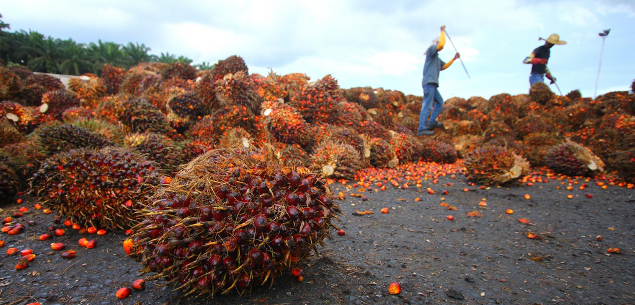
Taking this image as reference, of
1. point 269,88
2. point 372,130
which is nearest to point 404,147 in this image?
point 372,130

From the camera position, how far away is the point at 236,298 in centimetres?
186

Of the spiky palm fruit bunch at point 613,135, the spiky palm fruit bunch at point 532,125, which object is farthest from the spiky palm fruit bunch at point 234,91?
the spiky palm fruit bunch at point 532,125

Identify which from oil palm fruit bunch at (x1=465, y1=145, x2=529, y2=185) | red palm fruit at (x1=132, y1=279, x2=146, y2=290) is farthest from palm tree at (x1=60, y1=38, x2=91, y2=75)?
oil palm fruit bunch at (x1=465, y1=145, x2=529, y2=185)

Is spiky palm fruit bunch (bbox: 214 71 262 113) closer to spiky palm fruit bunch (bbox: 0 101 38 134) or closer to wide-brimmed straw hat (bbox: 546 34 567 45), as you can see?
spiky palm fruit bunch (bbox: 0 101 38 134)

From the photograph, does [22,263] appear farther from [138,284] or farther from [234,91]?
[234,91]

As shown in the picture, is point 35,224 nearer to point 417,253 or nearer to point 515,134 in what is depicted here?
point 417,253

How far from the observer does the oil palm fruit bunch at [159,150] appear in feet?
13.4

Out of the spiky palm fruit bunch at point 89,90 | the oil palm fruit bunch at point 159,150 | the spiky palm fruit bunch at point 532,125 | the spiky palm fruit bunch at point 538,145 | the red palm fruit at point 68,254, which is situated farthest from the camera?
the spiky palm fruit bunch at point 532,125

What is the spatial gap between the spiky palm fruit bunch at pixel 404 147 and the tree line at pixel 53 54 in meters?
8.77

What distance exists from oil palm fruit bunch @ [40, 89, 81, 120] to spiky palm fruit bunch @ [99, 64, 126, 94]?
5.88 ft

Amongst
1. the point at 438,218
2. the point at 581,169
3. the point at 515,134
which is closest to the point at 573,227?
the point at 438,218

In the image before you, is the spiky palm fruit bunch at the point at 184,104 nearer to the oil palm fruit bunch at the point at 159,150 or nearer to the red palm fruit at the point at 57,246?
the oil palm fruit bunch at the point at 159,150

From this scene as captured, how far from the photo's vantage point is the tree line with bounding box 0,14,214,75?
11953 millimetres

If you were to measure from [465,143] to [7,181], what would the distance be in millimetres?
9679
